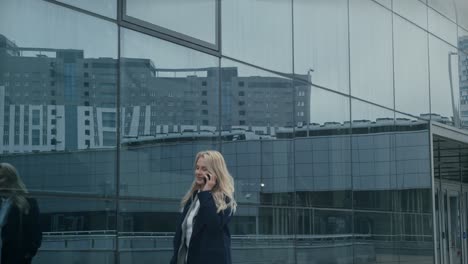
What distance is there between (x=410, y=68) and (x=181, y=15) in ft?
23.1

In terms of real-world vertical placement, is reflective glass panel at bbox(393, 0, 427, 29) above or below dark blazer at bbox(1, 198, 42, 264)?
above

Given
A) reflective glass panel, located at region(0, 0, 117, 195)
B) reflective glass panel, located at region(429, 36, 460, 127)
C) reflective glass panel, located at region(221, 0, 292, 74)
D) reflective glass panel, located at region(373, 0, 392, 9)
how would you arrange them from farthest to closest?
1. reflective glass panel, located at region(429, 36, 460, 127)
2. reflective glass panel, located at region(373, 0, 392, 9)
3. reflective glass panel, located at region(221, 0, 292, 74)
4. reflective glass panel, located at region(0, 0, 117, 195)

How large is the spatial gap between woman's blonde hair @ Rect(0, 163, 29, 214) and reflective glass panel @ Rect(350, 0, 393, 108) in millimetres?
7186

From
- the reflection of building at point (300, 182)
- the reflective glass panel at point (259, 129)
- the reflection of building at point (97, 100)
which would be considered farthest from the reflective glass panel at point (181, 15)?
the reflection of building at point (300, 182)

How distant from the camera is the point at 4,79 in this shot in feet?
22.2

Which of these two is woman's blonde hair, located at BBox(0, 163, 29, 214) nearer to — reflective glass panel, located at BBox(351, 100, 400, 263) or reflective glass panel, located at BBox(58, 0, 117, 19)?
reflective glass panel, located at BBox(58, 0, 117, 19)

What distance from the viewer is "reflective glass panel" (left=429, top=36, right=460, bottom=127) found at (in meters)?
15.8

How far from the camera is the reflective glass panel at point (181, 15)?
832 centimetres

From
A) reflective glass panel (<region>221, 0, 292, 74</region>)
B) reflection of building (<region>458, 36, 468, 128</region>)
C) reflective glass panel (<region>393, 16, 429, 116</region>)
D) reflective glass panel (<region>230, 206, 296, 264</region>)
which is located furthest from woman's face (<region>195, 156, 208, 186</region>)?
reflection of building (<region>458, 36, 468, 128</region>)

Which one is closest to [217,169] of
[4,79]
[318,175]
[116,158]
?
[4,79]

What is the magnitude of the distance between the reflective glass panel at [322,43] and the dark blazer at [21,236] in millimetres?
5363

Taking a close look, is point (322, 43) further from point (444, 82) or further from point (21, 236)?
point (21, 236)

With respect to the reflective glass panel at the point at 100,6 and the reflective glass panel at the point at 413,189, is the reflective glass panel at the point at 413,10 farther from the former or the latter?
the reflective glass panel at the point at 100,6

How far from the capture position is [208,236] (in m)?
4.54
